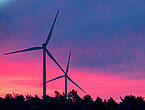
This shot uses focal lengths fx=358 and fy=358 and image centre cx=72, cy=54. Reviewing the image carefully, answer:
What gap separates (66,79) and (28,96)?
19.5 m

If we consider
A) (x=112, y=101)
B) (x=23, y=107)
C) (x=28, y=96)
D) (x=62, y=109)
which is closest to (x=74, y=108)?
(x=62, y=109)

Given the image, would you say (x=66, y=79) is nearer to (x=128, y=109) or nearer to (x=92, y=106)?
(x=92, y=106)

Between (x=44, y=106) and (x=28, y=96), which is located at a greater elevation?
(x=28, y=96)

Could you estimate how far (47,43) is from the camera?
359 feet

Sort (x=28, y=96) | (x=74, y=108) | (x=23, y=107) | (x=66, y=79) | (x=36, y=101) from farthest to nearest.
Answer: (x=28, y=96), (x=66, y=79), (x=36, y=101), (x=74, y=108), (x=23, y=107)

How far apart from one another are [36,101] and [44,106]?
1271 centimetres

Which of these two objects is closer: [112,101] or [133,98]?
[112,101]

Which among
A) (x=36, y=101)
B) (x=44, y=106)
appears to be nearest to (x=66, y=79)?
(x=36, y=101)

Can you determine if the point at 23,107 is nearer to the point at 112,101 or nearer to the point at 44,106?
the point at 44,106

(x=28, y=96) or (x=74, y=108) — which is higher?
(x=28, y=96)

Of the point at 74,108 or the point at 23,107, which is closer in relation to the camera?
the point at 23,107

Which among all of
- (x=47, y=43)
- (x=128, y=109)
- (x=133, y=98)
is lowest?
(x=128, y=109)

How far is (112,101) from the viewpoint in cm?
13200

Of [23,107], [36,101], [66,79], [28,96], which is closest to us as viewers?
[23,107]
